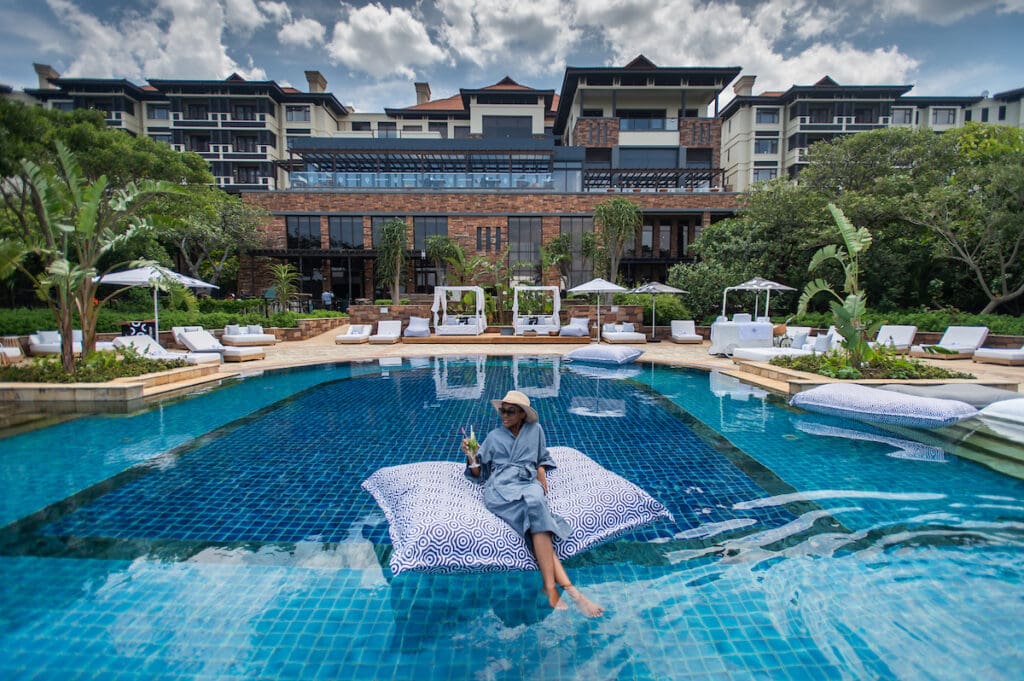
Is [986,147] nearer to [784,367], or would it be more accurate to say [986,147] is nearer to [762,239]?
[762,239]

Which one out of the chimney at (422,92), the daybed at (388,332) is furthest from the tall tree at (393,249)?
the chimney at (422,92)

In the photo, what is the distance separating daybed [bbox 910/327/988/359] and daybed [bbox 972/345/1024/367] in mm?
438

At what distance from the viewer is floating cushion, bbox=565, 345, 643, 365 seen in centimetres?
1227

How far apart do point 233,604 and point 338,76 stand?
5292cm

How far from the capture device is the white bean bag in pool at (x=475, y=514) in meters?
2.92

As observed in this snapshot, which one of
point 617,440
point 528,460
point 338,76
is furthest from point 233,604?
point 338,76

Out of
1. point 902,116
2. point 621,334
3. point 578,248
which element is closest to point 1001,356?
point 621,334

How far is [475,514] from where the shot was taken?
10.6 feet

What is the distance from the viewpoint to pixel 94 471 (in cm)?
504

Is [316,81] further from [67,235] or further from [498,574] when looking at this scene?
[498,574]

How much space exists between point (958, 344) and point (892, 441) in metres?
9.32

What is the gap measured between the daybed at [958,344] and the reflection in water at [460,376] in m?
10.3

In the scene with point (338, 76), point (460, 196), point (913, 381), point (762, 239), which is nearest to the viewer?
point (913, 381)

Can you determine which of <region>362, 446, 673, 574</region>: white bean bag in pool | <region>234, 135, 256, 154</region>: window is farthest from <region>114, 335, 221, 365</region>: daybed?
<region>234, 135, 256, 154</region>: window
